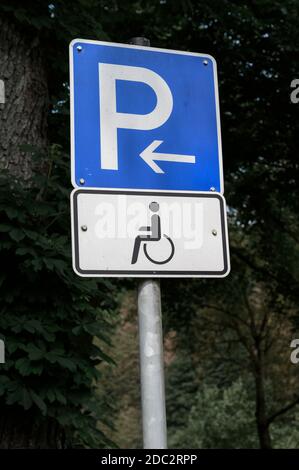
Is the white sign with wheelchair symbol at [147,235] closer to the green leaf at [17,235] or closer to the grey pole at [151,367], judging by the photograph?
the grey pole at [151,367]

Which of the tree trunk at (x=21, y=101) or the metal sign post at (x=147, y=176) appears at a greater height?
the tree trunk at (x=21, y=101)

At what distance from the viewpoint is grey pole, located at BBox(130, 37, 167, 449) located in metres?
2.23

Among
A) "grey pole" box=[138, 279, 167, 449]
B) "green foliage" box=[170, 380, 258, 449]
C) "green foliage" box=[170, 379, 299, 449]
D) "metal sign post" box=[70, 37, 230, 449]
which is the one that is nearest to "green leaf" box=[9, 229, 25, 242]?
"metal sign post" box=[70, 37, 230, 449]

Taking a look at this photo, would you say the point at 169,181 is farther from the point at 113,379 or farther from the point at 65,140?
the point at 113,379

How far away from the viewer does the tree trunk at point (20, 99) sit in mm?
5996

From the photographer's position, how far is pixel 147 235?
245 centimetres

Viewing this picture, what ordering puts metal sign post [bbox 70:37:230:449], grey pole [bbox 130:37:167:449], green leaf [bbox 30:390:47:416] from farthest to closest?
green leaf [bbox 30:390:47:416] → metal sign post [bbox 70:37:230:449] → grey pole [bbox 130:37:167:449]

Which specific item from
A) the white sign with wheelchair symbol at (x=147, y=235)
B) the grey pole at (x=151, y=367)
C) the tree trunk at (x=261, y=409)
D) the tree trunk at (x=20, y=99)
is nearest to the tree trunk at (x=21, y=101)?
the tree trunk at (x=20, y=99)

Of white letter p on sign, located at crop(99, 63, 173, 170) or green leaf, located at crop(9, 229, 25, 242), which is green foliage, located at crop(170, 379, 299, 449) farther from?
white letter p on sign, located at crop(99, 63, 173, 170)

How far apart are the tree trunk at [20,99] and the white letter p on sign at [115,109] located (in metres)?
3.38

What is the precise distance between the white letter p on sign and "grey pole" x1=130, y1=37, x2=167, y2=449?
0.46 metres

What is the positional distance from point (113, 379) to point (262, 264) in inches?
928

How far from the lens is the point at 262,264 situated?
1652 centimetres
